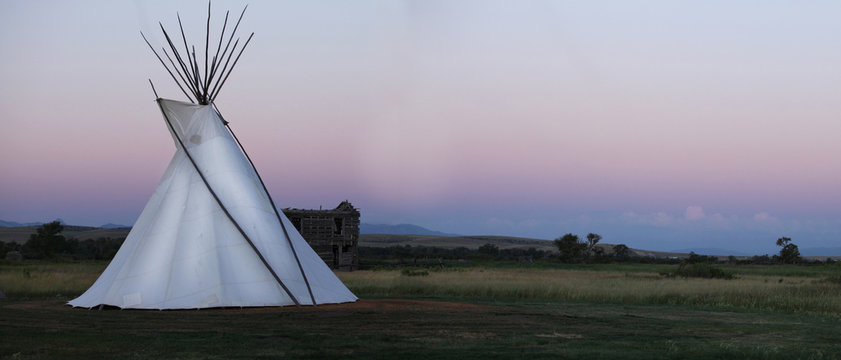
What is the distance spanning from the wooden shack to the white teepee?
22443 mm

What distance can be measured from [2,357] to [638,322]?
11.5 metres

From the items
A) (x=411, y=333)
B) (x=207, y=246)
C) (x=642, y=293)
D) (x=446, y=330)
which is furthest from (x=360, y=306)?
(x=642, y=293)

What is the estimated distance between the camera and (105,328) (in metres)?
13.9

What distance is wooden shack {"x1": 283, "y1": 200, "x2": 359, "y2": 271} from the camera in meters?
43.2

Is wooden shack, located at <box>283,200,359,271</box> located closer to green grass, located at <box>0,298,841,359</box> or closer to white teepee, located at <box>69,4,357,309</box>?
white teepee, located at <box>69,4,357,309</box>

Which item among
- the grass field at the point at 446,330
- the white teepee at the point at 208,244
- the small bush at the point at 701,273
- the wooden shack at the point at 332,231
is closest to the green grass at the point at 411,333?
the grass field at the point at 446,330

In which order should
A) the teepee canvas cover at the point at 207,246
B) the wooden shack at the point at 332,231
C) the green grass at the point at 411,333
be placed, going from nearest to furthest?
the green grass at the point at 411,333, the teepee canvas cover at the point at 207,246, the wooden shack at the point at 332,231

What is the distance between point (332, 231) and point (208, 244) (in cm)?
2594

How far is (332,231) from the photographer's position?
1732 inches

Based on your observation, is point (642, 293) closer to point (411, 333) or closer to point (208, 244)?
point (411, 333)

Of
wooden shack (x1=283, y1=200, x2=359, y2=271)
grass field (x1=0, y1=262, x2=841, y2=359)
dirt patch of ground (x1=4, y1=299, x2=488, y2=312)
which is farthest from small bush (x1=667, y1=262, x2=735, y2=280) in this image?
dirt patch of ground (x1=4, y1=299, x2=488, y2=312)

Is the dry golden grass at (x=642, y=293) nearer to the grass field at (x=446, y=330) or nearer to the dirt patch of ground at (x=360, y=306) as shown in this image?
the grass field at (x=446, y=330)

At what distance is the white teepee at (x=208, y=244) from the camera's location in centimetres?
1758

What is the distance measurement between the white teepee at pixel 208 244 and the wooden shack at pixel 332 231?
22443 mm
